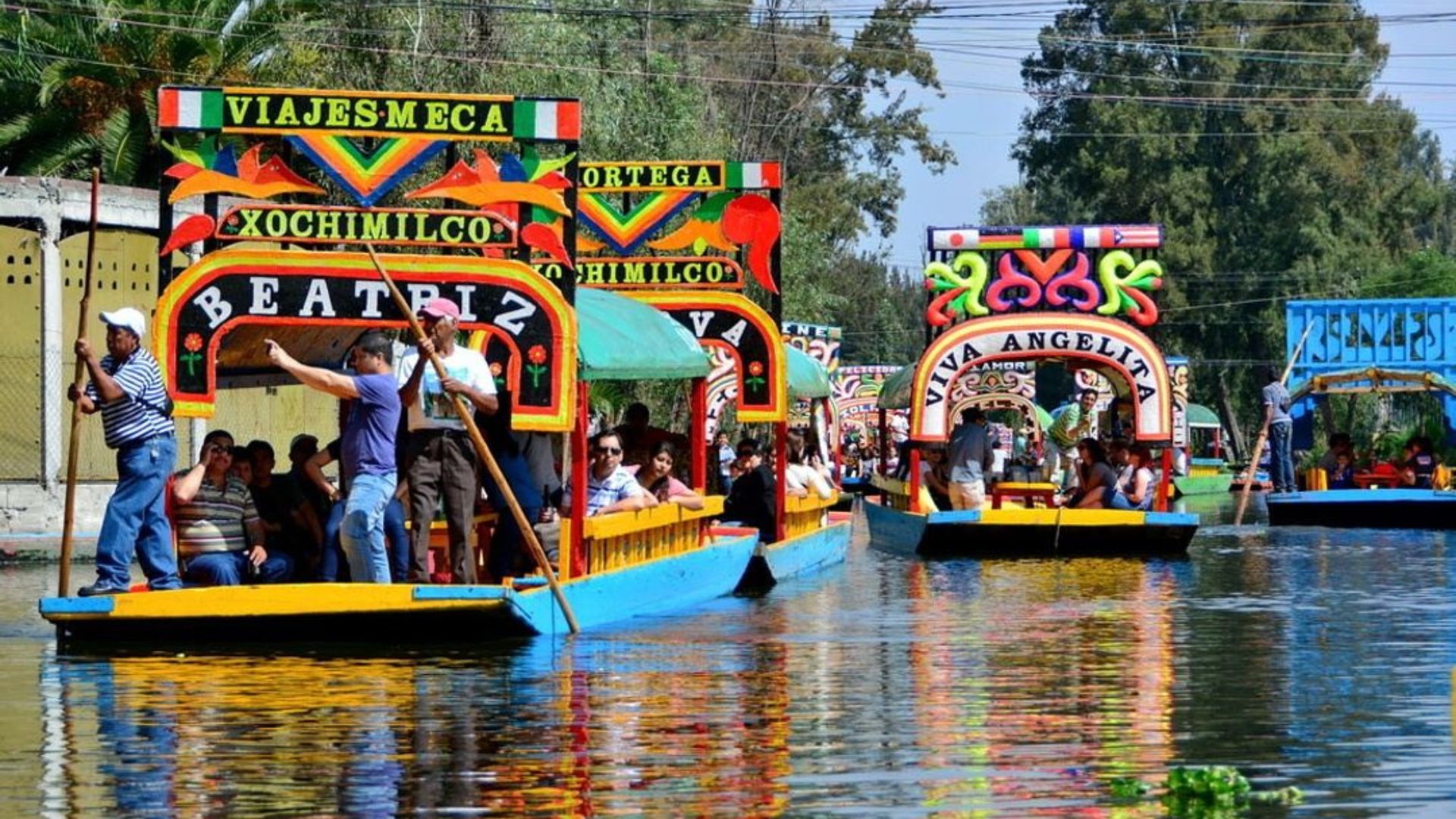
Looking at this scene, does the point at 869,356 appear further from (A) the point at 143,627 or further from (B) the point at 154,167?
(A) the point at 143,627

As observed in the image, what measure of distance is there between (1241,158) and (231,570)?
64.4 metres

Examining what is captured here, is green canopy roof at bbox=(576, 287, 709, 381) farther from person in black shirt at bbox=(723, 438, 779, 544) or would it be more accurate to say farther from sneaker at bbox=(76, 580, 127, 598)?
person in black shirt at bbox=(723, 438, 779, 544)

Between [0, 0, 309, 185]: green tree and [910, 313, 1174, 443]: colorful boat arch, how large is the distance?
1214cm

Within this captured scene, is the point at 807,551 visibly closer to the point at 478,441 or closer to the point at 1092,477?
the point at 1092,477

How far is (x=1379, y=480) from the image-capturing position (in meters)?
36.2

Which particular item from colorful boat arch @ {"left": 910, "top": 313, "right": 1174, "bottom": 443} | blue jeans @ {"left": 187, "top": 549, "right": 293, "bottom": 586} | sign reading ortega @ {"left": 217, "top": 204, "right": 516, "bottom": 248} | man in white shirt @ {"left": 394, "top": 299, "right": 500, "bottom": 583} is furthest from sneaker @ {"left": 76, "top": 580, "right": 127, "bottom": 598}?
colorful boat arch @ {"left": 910, "top": 313, "right": 1174, "bottom": 443}

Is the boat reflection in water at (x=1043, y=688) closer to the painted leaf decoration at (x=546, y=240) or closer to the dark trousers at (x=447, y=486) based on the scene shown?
the dark trousers at (x=447, y=486)

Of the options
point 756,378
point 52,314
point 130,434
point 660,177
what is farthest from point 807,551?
point 130,434

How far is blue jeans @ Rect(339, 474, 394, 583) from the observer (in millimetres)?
15570

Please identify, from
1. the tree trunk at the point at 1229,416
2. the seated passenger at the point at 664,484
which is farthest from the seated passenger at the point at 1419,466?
the tree trunk at the point at 1229,416

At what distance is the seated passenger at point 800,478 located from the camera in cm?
2588

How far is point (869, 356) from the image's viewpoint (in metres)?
102

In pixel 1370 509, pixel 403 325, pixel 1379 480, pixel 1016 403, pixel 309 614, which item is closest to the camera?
pixel 309 614

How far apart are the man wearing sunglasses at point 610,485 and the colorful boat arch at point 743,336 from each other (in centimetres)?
400
